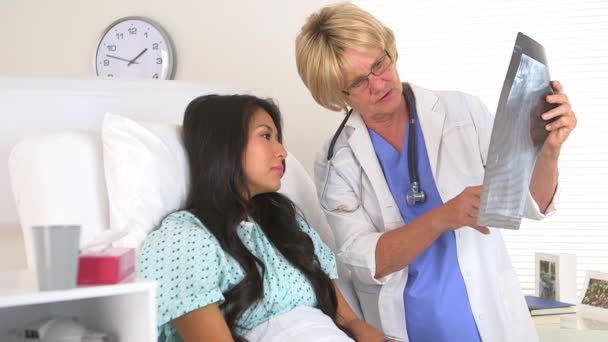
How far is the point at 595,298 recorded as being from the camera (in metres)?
2.25

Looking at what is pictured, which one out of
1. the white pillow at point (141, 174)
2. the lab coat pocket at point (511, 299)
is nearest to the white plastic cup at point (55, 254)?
the white pillow at point (141, 174)

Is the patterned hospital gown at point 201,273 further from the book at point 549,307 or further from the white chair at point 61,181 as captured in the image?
the book at point 549,307

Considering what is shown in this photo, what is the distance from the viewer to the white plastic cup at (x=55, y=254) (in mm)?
956

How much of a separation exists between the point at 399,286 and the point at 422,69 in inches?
55.9

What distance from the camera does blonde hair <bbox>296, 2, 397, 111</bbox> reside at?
1.82 meters

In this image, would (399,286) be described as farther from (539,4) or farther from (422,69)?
(539,4)

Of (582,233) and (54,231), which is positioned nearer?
(54,231)

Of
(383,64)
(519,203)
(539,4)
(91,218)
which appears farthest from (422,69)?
(91,218)

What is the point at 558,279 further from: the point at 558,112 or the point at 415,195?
the point at 558,112

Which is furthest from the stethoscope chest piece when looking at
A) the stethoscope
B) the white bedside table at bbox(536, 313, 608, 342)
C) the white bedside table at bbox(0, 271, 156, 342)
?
the white bedside table at bbox(0, 271, 156, 342)

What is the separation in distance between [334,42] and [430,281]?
0.61 m

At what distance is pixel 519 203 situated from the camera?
5.03ft

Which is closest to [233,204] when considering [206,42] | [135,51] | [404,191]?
[404,191]

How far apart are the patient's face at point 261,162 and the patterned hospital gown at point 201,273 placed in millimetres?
88
